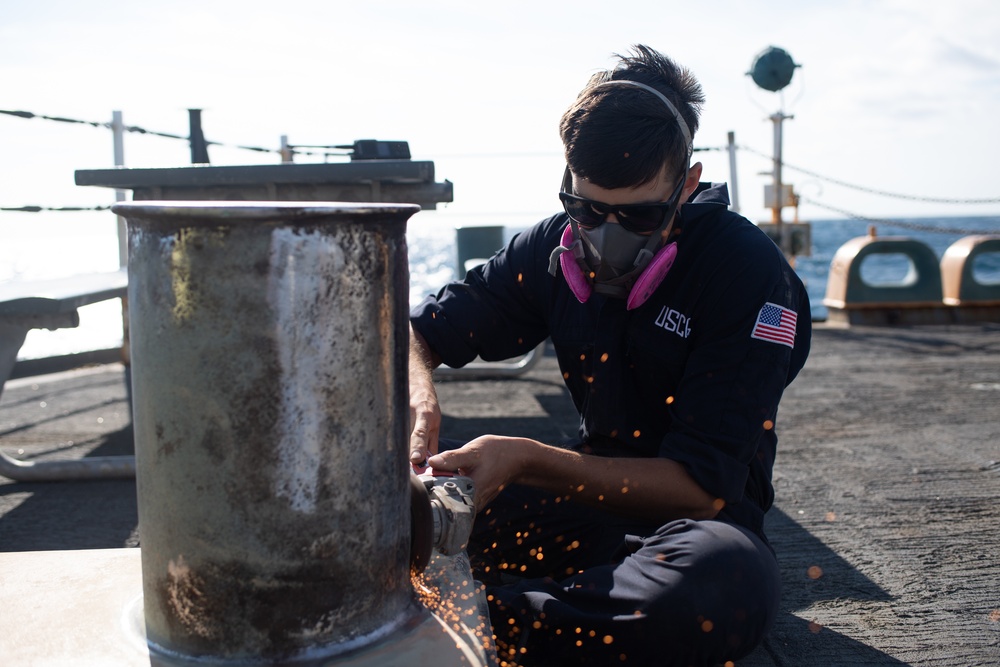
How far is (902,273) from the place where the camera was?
45156mm

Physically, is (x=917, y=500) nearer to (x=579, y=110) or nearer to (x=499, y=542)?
(x=499, y=542)

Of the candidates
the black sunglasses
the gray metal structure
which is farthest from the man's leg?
the gray metal structure

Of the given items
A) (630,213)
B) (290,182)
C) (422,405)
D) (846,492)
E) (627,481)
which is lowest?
(846,492)

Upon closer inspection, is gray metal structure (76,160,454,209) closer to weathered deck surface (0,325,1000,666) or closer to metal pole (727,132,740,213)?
weathered deck surface (0,325,1000,666)

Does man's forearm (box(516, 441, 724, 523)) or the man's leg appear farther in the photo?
man's forearm (box(516, 441, 724, 523))

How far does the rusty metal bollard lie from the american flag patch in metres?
0.91

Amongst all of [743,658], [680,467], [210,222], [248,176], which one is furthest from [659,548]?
[248,176]

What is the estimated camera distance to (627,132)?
1.99 m

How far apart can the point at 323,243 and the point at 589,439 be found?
1205mm

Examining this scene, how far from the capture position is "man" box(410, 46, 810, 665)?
1.77 meters

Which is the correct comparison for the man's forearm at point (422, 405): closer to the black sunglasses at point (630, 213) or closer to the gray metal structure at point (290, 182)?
the black sunglasses at point (630, 213)

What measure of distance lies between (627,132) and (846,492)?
1741 millimetres

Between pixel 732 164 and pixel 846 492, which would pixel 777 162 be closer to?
pixel 732 164

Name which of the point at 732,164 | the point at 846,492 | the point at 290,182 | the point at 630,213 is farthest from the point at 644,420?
the point at 732,164
